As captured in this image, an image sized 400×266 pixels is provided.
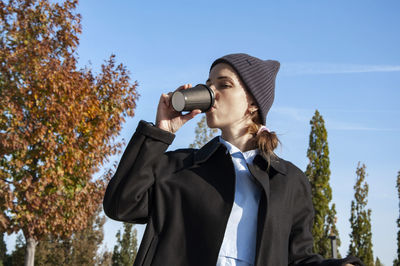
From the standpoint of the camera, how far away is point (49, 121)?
11.0 metres

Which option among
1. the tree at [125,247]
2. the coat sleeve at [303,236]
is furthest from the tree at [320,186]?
the coat sleeve at [303,236]

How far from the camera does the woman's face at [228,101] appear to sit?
9.31 ft

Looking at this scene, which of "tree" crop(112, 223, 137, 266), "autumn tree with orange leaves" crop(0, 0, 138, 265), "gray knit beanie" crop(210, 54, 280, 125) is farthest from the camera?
"tree" crop(112, 223, 137, 266)

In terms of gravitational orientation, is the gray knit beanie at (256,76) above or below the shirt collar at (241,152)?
above

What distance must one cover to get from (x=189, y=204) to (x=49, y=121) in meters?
9.04

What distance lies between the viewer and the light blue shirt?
256 cm

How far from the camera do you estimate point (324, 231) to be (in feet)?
76.9

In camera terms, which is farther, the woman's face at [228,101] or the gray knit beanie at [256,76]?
the gray knit beanie at [256,76]

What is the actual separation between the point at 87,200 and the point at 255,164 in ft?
33.5

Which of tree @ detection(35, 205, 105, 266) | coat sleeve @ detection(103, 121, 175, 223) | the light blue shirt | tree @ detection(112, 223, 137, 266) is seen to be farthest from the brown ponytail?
tree @ detection(112, 223, 137, 266)

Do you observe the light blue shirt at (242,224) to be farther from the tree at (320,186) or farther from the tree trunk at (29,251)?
the tree at (320,186)

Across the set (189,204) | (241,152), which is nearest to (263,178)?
(241,152)

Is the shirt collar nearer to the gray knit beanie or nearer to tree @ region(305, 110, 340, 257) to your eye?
the gray knit beanie

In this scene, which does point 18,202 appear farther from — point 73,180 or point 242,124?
point 242,124
